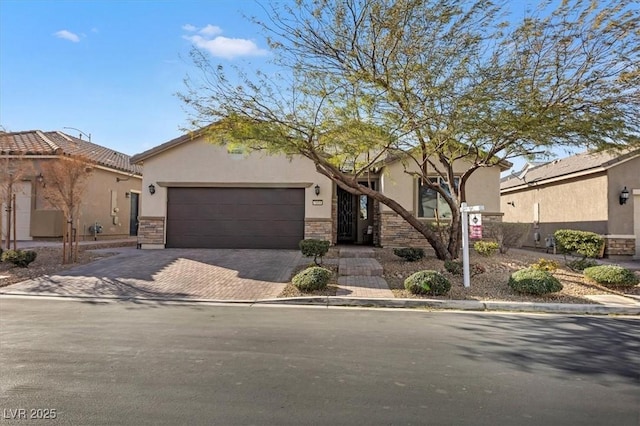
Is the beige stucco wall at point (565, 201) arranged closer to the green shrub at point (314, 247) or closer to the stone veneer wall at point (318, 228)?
the stone veneer wall at point (318, 228)

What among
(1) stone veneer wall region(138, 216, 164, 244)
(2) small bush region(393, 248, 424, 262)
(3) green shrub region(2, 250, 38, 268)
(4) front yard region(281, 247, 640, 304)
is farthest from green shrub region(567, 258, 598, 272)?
(3) green shrub region(2, 250, 38, 268)

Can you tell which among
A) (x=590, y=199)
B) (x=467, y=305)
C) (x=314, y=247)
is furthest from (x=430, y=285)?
(x=590, y=199)

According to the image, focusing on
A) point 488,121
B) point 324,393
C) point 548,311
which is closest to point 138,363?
point 324,393

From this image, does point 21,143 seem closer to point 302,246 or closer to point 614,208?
point 302,246

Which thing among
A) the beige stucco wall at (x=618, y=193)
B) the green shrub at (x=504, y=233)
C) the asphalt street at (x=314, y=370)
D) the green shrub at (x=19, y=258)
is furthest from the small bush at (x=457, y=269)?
the green shrub at (x=19, y=258)

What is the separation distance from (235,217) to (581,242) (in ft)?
37.1

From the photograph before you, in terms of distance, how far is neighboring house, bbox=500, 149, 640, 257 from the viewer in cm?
1648

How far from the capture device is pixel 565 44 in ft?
31.8

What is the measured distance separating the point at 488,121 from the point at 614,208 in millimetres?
10003

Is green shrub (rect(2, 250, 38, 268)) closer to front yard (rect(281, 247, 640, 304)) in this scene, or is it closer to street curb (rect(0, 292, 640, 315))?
street curb (rect(0, 292, 640, 315))

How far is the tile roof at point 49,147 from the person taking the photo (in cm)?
1733

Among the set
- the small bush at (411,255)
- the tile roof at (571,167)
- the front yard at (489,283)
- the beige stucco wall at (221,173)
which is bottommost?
the front yard at (489,283)

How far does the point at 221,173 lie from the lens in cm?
1684

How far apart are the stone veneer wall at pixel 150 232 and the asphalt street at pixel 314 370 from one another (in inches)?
353
